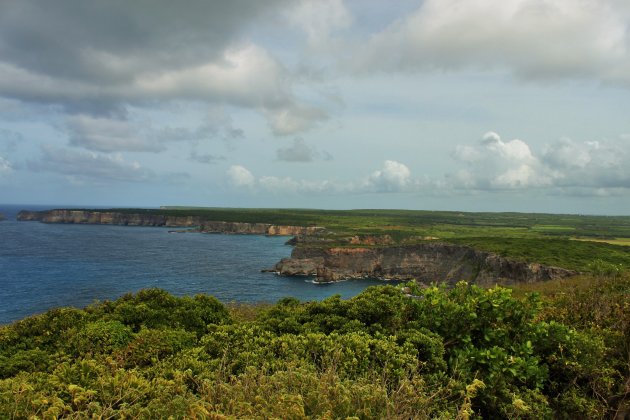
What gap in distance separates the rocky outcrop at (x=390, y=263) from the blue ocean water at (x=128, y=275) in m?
5.72

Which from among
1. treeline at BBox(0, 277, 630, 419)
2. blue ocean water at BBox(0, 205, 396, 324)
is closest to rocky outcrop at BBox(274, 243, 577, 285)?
blue ocean water at BBox(0, 205, 396, 324)

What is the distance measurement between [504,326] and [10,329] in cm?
1595

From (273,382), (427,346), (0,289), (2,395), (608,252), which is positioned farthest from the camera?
(608,252)

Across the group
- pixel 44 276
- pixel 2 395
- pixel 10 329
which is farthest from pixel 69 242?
pixel 2 395

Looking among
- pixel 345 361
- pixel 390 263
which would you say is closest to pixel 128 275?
pixel 390 263

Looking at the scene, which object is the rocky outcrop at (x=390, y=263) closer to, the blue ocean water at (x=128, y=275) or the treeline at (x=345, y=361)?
the blue ocean water at (x=128, y=275)

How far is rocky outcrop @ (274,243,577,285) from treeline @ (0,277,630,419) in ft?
247

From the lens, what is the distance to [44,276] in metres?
77.9

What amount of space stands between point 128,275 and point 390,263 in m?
64.0

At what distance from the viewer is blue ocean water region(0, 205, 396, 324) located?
64438 mm

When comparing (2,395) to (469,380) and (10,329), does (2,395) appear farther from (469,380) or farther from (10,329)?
(469,380)

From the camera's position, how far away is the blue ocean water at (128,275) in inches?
2537

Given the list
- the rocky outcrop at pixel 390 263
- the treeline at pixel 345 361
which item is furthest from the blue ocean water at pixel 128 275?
the treeline at pixel 345 361

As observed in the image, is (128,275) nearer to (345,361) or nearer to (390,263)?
(390,263)
